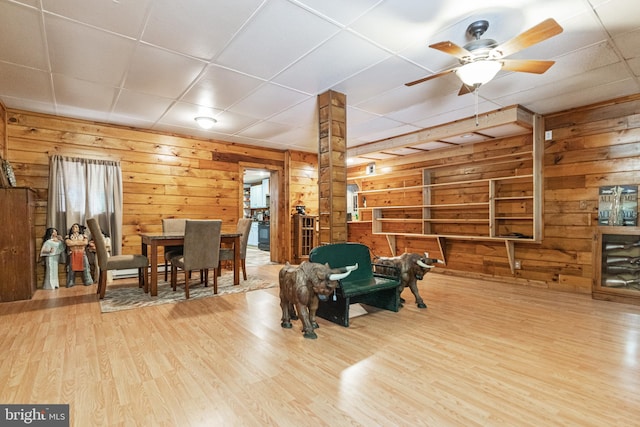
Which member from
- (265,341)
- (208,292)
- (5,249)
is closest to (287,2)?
(265,341)

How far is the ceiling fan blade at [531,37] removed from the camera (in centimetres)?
192

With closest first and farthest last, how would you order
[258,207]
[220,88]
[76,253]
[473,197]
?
1. [220,88]
2. [76,253]
3. [473,197]
4. [258,207]

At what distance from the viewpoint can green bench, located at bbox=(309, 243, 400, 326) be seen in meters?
2.86

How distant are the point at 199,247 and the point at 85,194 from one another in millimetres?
2291

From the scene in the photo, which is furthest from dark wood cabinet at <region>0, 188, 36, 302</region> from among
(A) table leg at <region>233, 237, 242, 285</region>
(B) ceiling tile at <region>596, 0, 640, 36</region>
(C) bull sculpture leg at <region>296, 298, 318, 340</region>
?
(B) ceiling tile at <region>596, 0, 640, 36</region>

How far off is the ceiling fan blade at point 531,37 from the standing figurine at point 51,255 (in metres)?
5.48

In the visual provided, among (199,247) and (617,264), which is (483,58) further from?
(199,247)

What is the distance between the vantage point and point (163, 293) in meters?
4.01

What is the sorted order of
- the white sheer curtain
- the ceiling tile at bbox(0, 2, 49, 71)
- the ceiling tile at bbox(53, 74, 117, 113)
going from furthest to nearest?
the white sheer curtain
the ceiling tile at bbox(53, 74, 117, 113)
the ceiling tile at bbox(0, 2, 49, 71)

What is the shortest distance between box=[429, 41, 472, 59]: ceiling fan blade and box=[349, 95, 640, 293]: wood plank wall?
293 cm

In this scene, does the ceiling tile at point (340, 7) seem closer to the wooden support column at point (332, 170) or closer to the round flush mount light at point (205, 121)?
the wooden support column at point (332, 170)

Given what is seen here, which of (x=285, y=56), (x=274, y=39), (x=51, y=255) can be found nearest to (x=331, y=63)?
(x=285, y=56)

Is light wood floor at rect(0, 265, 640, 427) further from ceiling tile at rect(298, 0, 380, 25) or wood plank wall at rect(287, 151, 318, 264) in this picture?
wood plank wall at rect(287, 151, 318, 264)

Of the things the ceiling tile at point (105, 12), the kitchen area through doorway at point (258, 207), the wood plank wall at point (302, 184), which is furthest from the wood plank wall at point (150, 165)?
the ceiling tile at point (105, 12)
